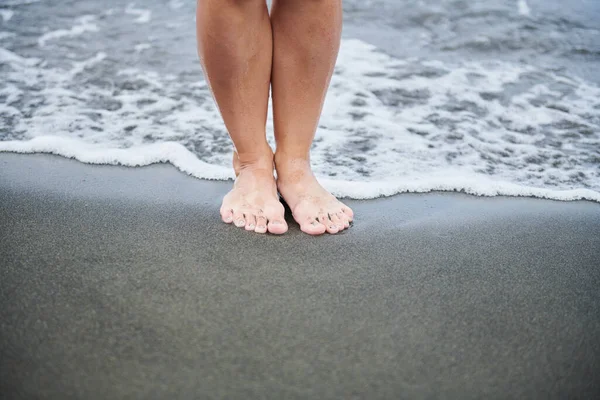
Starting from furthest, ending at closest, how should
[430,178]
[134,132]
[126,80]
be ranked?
[126,80], [134,132], [430,178]

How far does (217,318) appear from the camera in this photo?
1.25m

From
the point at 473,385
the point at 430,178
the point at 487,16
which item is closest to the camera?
the point at 473,385

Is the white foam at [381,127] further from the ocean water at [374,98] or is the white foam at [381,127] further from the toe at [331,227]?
the toe at [331,227]

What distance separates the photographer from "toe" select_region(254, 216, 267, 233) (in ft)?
5.58

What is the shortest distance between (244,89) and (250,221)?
430mm

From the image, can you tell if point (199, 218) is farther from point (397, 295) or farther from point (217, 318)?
point (397, 295)

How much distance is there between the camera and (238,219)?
1.75 metres

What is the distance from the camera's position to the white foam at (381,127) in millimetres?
2311

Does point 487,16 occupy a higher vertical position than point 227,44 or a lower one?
lower

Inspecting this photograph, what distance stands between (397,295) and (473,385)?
0.34 metres

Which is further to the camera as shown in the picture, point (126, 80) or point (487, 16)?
point (487, 16)

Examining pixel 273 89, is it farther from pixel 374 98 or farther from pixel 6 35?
pixel 6 35

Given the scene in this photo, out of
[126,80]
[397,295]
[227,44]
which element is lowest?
[126,80]

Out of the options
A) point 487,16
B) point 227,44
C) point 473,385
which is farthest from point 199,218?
point 487,16
